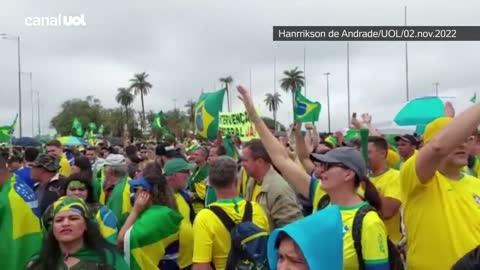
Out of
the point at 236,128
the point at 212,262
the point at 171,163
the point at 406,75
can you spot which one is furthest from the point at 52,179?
the point at 406,75

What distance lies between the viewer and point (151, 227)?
471 cm

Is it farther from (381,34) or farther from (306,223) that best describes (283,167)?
(381,34)

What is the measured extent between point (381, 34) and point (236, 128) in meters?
8.02

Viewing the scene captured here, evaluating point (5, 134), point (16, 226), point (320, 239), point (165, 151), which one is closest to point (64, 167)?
point (165, 151)

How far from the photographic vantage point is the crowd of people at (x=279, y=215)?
3219 mm

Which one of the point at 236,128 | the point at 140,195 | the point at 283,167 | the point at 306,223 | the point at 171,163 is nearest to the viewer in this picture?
the point at 306,223

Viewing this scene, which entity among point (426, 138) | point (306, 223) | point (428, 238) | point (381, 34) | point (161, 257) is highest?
point (381, 34)

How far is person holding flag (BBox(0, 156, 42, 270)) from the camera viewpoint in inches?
192

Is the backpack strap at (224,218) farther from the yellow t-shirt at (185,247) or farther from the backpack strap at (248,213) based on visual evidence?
the yellow t-shirt at (185,247)

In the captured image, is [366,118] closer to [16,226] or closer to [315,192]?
[315,192]

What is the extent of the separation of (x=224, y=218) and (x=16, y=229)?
5.74 feet

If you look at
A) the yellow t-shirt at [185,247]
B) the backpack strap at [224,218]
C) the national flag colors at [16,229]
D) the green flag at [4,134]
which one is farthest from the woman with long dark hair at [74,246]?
the green flag at [4,134]

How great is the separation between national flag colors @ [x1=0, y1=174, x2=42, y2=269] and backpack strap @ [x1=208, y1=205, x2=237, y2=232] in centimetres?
150

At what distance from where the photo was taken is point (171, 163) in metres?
6.40
